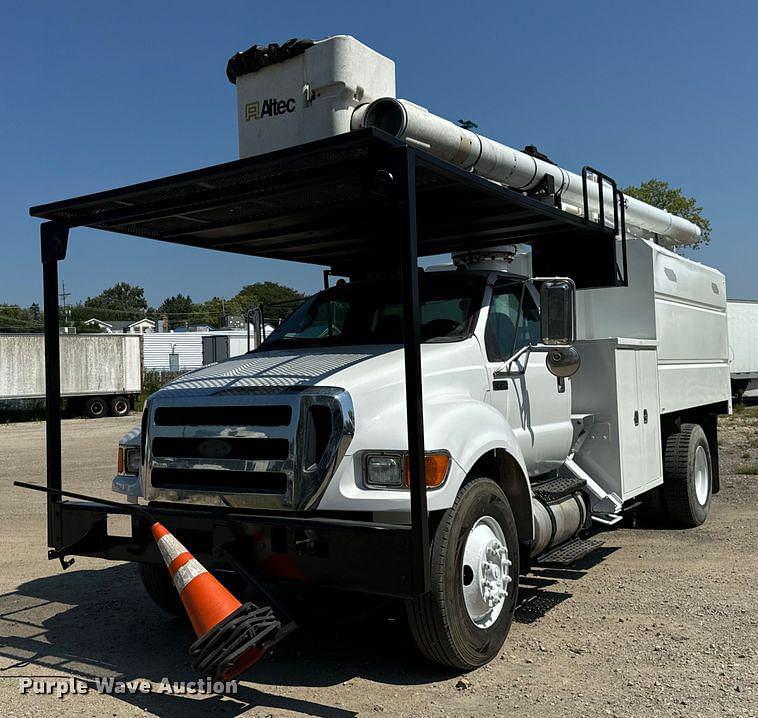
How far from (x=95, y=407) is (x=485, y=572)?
28991mm

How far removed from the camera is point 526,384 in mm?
6207

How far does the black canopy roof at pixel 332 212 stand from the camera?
184 inches

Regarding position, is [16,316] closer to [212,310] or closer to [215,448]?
[212,310]

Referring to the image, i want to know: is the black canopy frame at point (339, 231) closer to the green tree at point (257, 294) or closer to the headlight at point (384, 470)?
the headlight at point (384, 470)

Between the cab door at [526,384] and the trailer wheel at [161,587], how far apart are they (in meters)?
2.55

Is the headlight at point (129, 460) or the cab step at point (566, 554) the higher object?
the headlight at point (129, 460)

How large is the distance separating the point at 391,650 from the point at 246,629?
1.48 metres

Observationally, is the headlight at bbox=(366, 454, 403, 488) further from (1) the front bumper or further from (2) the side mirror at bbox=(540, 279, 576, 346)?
(2) the side mirror at bbox=(540, 279, 576, 346)

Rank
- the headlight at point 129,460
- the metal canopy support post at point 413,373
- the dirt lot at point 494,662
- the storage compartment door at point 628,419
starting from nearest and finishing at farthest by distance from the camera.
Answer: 1. the metal canopy support post at point 413,373
2. the dirt lot at point 494,662
3. the headlight at point 129,460
4. the storage compartment door at point 628,419

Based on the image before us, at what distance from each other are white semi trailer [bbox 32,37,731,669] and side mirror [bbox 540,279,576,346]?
1cm

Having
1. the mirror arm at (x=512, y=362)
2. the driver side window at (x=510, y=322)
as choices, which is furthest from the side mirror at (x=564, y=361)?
the driver side window at (x=510, y=322)

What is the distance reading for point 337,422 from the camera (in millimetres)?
4559

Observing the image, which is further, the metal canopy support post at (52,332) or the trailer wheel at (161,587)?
the trailer wheel at (161,587)

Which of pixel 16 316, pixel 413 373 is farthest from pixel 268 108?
pixel 16 316
